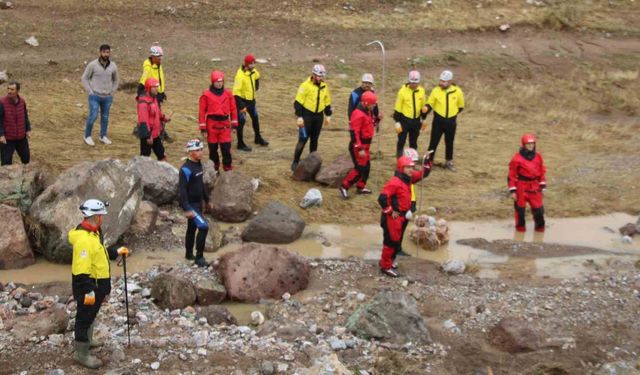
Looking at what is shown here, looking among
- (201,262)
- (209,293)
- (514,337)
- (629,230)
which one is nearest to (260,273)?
(209,293)

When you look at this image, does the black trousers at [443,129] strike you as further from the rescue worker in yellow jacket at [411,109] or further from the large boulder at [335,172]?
the large boulder at [335,172]

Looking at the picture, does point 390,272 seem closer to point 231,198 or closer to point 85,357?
point 231,198

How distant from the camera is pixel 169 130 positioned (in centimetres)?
1673

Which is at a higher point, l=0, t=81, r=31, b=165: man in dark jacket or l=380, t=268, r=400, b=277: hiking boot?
l=0, t=81, r=31, b=165: man in dark jacket

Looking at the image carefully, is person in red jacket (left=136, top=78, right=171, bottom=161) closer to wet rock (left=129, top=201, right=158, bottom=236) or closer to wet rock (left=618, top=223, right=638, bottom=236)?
wet rock (left=129, top=201, right=158, bottom=236)

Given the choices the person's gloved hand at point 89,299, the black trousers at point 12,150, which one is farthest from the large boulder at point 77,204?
the person's gloved hand at point 89,299

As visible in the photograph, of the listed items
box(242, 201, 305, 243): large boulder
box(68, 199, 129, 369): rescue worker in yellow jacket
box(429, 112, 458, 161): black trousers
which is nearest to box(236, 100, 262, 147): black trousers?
box(429, 112, 458, 161): black trousers

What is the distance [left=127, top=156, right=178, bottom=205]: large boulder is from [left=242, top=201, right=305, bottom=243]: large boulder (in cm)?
148

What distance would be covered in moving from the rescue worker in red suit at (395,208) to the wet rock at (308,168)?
3632 millimetres

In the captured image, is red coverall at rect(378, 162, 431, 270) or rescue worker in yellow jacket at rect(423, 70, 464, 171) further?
rescue worker in yellow jacket at rect(423, 70, 464, 171)

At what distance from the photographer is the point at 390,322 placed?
9.01m

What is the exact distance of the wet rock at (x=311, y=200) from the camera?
43.7 feet

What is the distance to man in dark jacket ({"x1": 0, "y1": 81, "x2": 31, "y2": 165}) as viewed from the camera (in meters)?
12.4

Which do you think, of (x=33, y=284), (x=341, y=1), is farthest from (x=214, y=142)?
(x=341, y=1)
